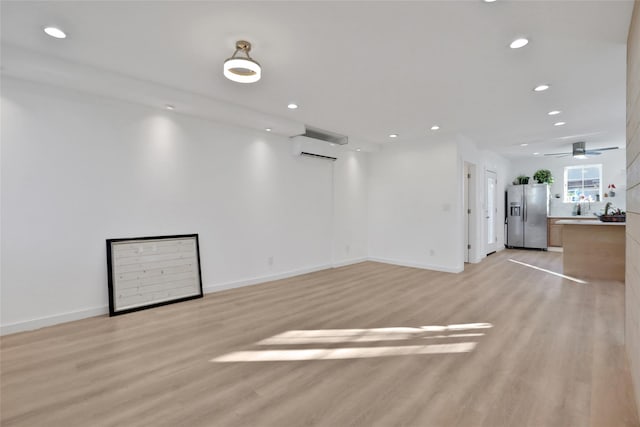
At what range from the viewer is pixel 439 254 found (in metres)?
6.08

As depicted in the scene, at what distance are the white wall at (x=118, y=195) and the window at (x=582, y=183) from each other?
27.0 ft

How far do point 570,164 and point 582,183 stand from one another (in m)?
0.64

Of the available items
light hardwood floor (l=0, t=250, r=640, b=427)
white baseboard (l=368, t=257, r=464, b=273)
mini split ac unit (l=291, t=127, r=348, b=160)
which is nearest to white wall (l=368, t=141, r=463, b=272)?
white baseboard (l=368, t=257, r=464, b=273)

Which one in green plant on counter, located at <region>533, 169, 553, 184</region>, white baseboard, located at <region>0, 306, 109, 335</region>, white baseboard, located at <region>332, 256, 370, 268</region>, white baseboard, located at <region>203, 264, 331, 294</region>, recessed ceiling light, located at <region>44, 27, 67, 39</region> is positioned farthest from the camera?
green plant on counter, located at <region>533, 169, 553, 184</region>

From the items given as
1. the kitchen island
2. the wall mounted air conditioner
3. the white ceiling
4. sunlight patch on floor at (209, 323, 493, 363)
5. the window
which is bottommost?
sunlight patch on floor at (209, 323, 493, 363)

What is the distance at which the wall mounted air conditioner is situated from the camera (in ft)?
17.8

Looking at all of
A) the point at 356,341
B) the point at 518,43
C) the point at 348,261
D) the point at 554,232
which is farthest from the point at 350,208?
the point at 554,232

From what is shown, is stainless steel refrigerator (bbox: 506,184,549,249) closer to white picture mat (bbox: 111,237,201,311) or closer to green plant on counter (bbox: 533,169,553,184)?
green plant on counter (bbox: 533,169,553,184)

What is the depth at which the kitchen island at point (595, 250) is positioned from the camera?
5.24 metres

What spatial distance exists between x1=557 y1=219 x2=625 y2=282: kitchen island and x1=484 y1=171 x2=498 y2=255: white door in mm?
2086

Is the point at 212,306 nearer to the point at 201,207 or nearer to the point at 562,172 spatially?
the point at 201,207

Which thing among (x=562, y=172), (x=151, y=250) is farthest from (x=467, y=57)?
(x=562, y=172)

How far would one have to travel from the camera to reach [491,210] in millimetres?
8273

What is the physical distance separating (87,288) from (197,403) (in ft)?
8.10
